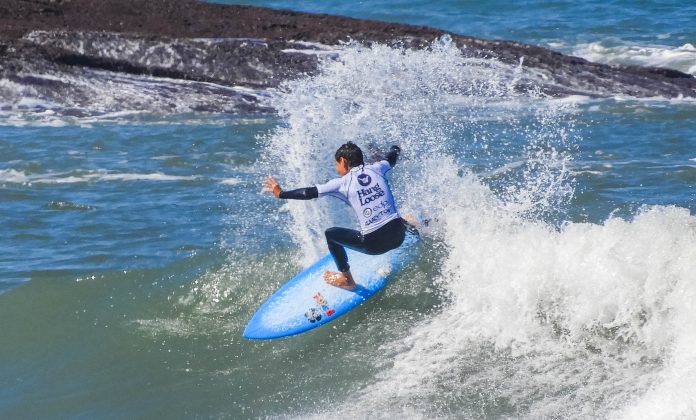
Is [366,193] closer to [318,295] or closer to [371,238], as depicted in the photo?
[371,238]

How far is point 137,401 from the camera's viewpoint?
308 inches

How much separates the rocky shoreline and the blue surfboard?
7.39m

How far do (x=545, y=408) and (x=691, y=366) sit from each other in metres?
1.18

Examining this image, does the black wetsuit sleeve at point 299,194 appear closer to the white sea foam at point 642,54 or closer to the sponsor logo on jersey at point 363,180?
the sponsor logo on jersey at point 363,180

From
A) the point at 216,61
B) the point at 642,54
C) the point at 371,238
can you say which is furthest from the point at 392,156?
the point at 642,54

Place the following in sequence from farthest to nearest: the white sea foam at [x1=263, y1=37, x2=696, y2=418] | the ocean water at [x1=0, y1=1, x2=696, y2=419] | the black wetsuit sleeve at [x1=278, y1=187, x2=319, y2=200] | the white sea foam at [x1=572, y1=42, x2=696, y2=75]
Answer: the white sea foam at [x1=572, y1=42, x2=696, y2=75] < the black wetsuit sleeve at [x1=278, y1=187, x2=319, y2=200] < the ocean water at [x1=0, y1=1, x2=696, y2=419] < the white sea foam at [x1=263, y1=37, x2=696, y2=418]

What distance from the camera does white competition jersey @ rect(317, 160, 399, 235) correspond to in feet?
28.6

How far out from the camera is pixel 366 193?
873cm

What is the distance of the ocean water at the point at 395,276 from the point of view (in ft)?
25.0

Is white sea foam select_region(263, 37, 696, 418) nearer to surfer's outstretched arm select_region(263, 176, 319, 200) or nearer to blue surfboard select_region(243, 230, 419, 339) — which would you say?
blue surfboard select_region(243, 230, 419, 339)

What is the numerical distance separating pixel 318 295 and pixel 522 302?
6.28ft

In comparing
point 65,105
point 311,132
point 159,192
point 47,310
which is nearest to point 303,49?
point 65,105

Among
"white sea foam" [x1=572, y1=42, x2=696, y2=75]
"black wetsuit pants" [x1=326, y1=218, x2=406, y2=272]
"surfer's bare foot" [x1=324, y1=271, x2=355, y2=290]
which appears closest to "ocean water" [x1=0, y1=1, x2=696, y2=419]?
"surfer's bare foot" [x1=324, y1=271, x2=355, y2=290]

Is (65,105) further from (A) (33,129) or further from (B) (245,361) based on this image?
(B) (245,361)
